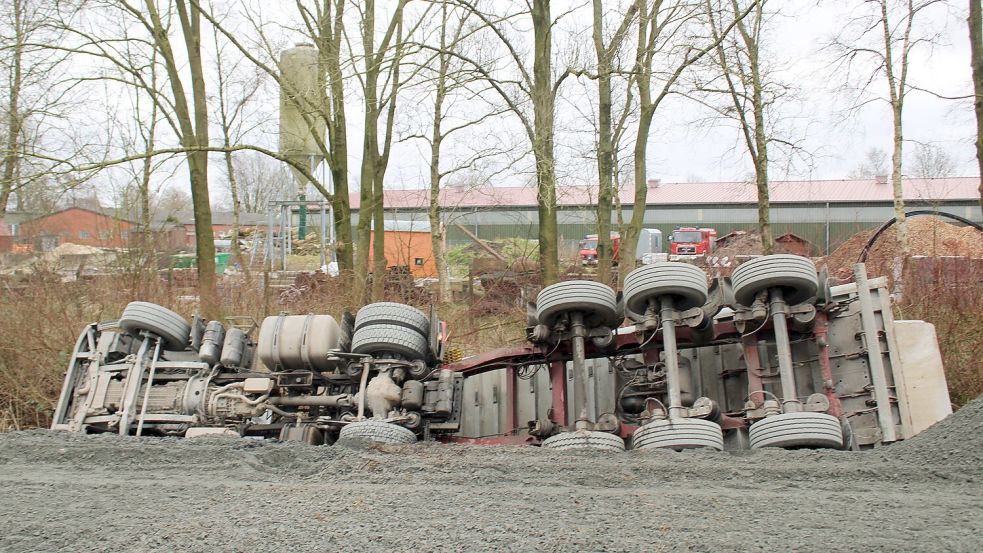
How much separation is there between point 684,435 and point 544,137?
8968 mm

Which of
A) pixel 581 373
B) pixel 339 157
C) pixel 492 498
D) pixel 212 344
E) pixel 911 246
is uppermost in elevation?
pixel 339 157

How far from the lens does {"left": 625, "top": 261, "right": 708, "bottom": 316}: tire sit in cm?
682

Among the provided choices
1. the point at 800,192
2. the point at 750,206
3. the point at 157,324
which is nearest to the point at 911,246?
the point at 157,324

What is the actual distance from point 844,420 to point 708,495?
223cm

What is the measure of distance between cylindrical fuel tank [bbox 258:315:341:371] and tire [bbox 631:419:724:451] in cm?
329

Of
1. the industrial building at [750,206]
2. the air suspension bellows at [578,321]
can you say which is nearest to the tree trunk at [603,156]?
the air suspension bellows at [578,321]

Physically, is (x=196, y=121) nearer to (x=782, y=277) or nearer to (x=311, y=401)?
(x=311, y=401)

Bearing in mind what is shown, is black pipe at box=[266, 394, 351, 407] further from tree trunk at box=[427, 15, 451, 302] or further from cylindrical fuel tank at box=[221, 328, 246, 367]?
tree trunk at box=[427, 15, 451, 302]

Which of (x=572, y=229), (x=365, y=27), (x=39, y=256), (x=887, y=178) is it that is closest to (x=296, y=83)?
(x=365, y=27)

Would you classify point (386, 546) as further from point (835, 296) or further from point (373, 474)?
point (835, 296)

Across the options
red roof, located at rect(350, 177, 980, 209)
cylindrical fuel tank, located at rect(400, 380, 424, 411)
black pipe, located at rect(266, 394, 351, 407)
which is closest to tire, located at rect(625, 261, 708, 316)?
cylindrical fuel tank, located at rect(400, 380, 424, 411)

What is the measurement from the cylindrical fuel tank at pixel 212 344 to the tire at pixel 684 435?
437 cm

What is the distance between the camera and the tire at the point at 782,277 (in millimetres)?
6598

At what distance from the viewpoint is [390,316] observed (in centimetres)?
810
